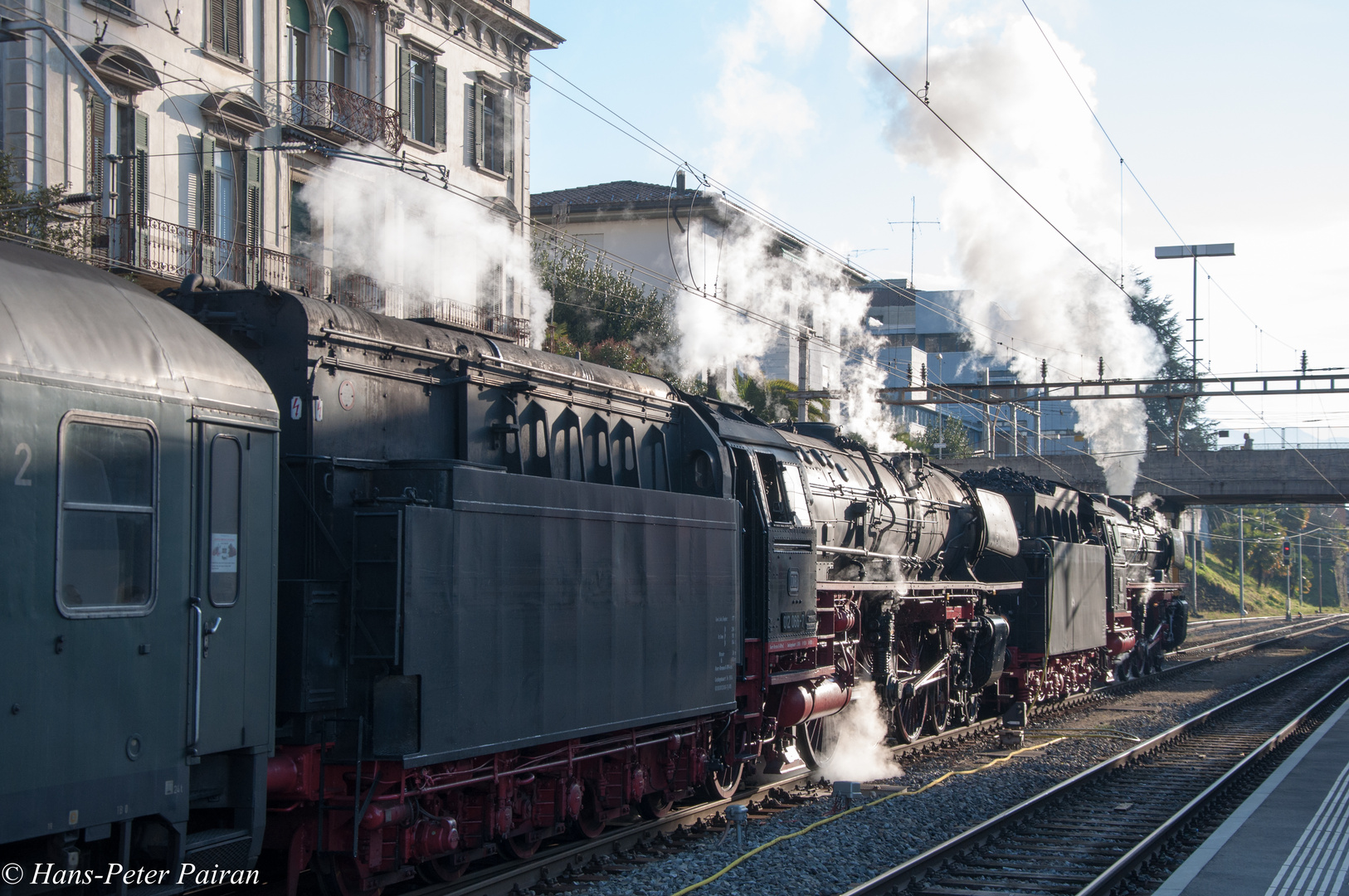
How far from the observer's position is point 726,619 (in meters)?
10.9

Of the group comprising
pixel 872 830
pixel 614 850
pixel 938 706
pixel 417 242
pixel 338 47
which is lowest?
pixel 938 706

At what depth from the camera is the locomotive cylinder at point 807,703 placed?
12070 mm

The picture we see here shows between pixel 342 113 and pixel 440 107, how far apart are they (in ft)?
6.91

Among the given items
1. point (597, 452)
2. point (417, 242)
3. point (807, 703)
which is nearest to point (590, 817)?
point (597, 452)

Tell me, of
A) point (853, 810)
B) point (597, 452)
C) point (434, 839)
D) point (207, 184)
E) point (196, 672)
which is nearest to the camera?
point (196, 672)

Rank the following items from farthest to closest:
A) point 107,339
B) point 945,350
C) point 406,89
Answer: point 945,350
point 406,89
point 107,339

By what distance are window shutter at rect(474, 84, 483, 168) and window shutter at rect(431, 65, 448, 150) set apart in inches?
27.2

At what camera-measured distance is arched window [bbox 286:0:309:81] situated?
20531 millimetres

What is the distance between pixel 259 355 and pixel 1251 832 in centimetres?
873

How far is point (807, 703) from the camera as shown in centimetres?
1223

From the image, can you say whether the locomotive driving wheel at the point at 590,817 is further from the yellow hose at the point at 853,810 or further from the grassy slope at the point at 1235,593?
the grassy slope at the point at 1235,593

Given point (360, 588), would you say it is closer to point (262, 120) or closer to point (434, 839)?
point (434, 839)

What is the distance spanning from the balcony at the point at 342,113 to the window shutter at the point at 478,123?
209cm

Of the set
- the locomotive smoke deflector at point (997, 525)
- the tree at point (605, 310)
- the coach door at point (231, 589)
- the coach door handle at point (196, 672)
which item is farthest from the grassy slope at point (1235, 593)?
the coach door handle at point (196, 672)
